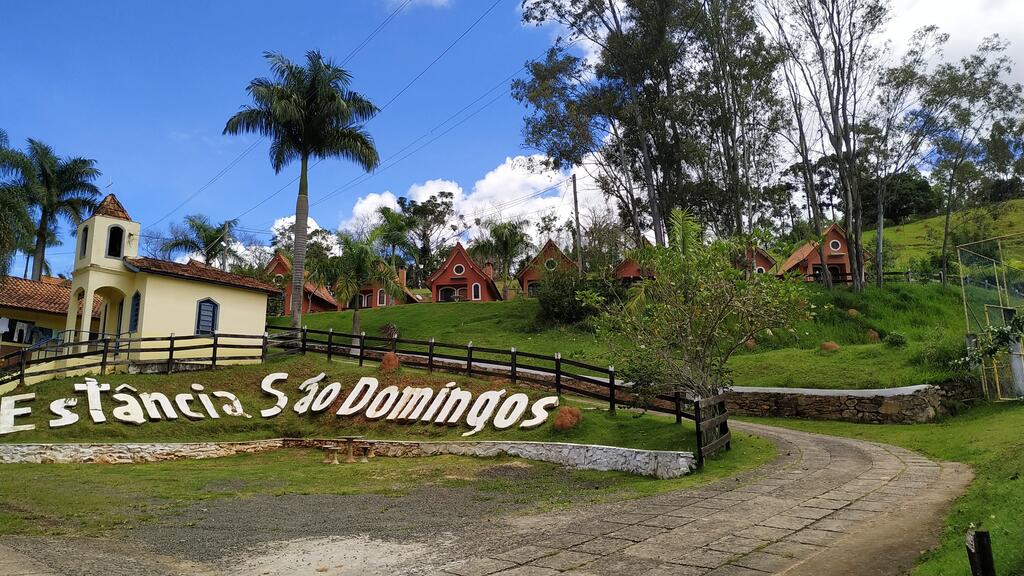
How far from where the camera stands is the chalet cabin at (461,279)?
5147cm

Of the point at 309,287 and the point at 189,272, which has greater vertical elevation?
the point at 309,287

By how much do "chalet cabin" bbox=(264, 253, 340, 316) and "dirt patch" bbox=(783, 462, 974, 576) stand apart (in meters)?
49.1

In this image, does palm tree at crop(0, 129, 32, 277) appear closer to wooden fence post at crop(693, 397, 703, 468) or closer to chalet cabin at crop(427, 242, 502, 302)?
wooden fence post at crop(693, 397, 703, 468)

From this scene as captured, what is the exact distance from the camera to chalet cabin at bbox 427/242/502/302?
169 ft

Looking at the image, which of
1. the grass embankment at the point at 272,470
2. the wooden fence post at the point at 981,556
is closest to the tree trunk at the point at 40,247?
the grass embankment at the point at 272,470

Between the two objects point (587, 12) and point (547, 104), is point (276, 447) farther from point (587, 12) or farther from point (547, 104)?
point (587, 12)

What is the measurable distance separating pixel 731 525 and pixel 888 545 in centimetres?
153

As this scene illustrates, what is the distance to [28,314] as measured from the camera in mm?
28672

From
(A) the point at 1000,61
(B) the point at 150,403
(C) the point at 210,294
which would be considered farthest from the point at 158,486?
(A) the point at 1000,61

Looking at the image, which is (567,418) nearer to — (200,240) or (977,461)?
(977,461)

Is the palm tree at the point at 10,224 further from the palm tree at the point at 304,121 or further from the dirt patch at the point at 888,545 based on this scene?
the dirt patch at the point at 888,545

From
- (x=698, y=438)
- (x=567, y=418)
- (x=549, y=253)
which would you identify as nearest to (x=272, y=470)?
(x=567, y=418)

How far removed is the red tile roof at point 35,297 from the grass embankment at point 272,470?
1247 cm

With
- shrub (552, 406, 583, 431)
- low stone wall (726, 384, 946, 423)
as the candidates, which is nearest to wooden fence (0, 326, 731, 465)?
shrub (552, 406, 583, 431)
